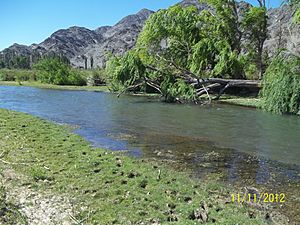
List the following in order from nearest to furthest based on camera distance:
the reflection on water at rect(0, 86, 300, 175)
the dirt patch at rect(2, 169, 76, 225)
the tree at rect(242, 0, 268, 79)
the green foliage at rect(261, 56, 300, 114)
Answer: the dirt patch at rect(2, 169, 76, 225) < the reflection on water at rect(0, 86, 300, 175) < the green foliage at rect(261, 56, 300, 114) < the tree at rect(242, 0, 268, 79)

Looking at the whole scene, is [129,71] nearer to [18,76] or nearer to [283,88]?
[283,88]

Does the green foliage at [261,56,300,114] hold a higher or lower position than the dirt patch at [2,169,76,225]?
higher

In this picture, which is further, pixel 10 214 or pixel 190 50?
pixel 190 50

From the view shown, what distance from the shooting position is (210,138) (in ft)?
42.5

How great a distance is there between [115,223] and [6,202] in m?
1.88

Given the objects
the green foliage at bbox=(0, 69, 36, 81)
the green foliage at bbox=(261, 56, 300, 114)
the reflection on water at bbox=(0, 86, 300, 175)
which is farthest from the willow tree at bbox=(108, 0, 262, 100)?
the green foliage at bbox=(0, 69, 36, 81)

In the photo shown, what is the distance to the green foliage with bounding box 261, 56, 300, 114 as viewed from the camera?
1900 centimetres

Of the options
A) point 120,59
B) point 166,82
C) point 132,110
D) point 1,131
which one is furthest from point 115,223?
point 120,59

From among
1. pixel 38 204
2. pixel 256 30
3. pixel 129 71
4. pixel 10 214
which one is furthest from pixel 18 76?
pixel 10 214

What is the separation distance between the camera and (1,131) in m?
12.1

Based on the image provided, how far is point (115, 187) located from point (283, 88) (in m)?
15.0

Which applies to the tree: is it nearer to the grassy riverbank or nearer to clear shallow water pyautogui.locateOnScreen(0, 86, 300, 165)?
clear shallow water pyautogui.locateOnScreen(0, 86, 300, 165)
